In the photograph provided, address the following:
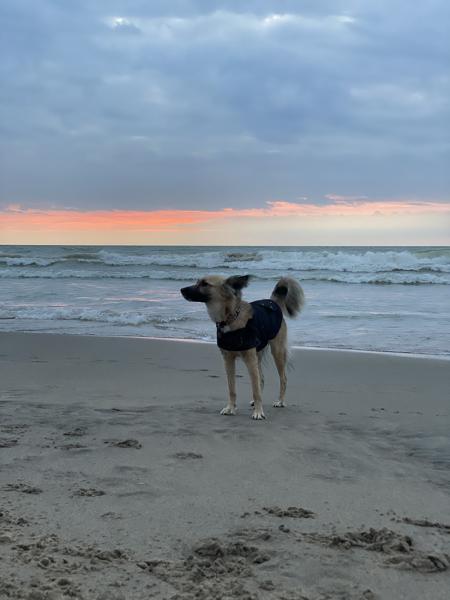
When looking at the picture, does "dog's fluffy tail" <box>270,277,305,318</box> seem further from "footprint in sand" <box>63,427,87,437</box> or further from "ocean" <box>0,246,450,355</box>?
"ocean" <box>0,246,450,355</box>

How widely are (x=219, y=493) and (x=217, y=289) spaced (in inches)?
103

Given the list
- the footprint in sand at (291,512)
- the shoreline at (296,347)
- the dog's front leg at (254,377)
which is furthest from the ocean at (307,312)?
the footprint in sand at (291,512)

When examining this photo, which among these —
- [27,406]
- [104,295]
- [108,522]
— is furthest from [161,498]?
[104,295]

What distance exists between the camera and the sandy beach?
222 centimetres

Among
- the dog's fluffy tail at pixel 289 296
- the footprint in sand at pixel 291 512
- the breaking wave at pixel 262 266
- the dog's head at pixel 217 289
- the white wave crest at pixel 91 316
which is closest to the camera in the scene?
the footprint in sand at pixel 291 512

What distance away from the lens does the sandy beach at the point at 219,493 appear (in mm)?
2221

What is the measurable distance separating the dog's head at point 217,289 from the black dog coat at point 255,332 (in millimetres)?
249

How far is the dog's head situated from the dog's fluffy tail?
95 centimetres

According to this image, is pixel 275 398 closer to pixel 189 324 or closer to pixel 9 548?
pixel 9 548

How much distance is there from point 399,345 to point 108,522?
7674mm

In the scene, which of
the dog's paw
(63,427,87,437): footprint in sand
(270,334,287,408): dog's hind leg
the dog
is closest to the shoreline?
(270,334,287,408): dog's hind leg

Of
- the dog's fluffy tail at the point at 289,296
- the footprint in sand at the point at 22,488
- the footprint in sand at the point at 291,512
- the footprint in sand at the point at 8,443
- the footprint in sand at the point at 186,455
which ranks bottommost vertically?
the footprint in sand at the point at 186,455

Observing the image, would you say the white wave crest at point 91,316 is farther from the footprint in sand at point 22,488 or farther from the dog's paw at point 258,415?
the footprint in sand at point 22,488

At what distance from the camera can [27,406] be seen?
17.0 ft
